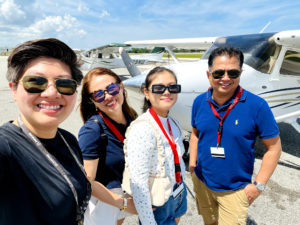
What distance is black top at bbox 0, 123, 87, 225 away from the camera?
0.62m

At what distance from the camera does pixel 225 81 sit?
143 cm

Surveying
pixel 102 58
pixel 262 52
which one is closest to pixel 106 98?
pixel 262 52

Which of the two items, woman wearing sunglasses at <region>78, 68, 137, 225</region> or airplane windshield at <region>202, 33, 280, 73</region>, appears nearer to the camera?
woman wearing sunglasses at <region>78, 68, 137, 225</region>

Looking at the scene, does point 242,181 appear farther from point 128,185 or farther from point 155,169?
point 128,185

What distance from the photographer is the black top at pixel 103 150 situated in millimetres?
1238

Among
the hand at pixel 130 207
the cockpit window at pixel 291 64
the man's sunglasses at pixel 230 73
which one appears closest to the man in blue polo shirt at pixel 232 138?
the man's sunglasses at pixel 230 73

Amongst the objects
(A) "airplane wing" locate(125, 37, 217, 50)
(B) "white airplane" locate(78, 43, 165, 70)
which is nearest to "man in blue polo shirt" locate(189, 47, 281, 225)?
(A) "airplane wing" locate(125, 37, 217, 50)

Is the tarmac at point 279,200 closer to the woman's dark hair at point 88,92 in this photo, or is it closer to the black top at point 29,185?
the woman's dark hair at point 88,92

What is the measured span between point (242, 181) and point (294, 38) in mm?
2912

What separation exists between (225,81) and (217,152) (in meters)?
0.61

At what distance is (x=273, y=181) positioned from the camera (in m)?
3.04

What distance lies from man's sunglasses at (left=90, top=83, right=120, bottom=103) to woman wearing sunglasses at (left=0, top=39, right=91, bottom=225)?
0.54m

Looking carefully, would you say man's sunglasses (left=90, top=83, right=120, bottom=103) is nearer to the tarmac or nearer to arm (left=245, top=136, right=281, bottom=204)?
the tarmac

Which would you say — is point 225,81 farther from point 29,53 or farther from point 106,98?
point 29,53
